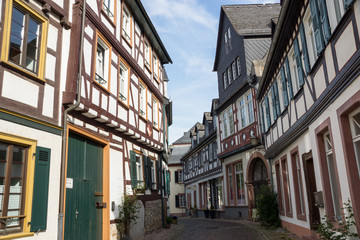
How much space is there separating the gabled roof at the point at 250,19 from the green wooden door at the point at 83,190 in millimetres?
11899

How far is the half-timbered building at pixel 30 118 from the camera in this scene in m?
5.96

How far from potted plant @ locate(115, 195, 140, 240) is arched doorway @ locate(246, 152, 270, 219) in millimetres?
8759

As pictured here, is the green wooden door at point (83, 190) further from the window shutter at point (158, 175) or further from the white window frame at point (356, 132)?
the white window frame at point (356, 132)

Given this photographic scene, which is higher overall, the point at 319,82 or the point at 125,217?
the point at 319,82

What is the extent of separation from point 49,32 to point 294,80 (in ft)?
21.1

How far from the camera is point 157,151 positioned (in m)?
15.2

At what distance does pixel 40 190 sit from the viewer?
6.51m

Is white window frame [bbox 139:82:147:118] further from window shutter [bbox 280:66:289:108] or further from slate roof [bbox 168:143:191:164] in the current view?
slate roof [bbox 168:143:191:164]

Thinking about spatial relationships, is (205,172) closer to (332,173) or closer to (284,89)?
(284,89)

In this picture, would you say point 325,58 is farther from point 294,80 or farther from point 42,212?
point 42,212

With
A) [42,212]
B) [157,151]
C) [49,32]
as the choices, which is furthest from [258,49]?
[42,212]

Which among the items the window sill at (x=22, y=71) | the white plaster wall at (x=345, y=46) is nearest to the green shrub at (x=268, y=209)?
the white plaster wall at (x=345, y=46)

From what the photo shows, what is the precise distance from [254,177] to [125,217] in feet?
33.3

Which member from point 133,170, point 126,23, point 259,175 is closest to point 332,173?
point 133,170
